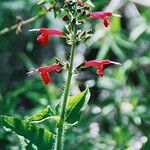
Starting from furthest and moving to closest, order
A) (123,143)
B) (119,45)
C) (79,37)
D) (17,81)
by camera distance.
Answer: (17,81) → (119,45) → (123,143) → (79,37)

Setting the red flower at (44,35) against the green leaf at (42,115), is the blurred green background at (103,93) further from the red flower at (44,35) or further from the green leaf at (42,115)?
the red flower at (44,35)

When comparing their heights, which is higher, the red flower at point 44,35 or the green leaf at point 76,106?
the red flower at point 44,35

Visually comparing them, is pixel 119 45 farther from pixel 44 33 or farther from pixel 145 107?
pixel 44 33

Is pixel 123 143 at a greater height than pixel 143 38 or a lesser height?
lesser

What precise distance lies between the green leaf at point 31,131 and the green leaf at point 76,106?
0.59ft

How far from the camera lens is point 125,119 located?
529 cm

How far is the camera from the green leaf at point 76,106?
2748mm

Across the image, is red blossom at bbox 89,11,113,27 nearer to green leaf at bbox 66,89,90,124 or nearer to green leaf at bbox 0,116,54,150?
green leaf at bbox 66,89,90,124

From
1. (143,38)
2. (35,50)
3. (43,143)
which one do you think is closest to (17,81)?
(35,50)

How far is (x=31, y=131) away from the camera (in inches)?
109

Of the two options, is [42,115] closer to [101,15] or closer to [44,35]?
[44,35]

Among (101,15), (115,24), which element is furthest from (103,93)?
(101,15)

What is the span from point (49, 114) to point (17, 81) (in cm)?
376

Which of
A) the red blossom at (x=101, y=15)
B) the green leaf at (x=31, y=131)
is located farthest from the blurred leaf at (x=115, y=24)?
the green leaf at (x=31, y=131)
